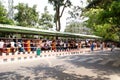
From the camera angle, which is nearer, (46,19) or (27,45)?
(27,45)

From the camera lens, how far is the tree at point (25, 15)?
171 ft

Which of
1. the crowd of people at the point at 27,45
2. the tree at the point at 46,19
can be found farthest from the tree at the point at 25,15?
the crowd of people at the point at 27,45

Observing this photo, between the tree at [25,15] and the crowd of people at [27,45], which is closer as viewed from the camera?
the crowd of people at [27,45]

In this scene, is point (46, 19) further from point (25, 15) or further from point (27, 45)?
point (27, 45)

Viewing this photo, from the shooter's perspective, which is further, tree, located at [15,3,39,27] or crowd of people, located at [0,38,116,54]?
tree, located at [15,3,39,27]

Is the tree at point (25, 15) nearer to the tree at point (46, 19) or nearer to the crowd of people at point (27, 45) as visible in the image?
the tree at point (46, 19)

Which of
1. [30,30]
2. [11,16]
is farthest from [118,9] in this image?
[11,16]

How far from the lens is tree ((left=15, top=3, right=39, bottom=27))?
52062 millimetres

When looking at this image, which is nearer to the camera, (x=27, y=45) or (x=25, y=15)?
(x=27, y=45)

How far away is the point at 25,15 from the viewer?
174 ft

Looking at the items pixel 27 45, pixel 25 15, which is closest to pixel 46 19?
pixel 25 15

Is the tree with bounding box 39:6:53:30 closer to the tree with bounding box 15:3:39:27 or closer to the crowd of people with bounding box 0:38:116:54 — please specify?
the tree with bounding box 15:3:39:27

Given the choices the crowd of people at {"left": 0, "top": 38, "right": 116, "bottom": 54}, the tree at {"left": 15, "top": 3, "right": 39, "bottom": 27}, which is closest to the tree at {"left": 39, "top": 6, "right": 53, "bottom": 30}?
the tree at {"left": 15, "top": 3, "right": 39, "bottom": 27}

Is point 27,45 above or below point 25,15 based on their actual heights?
below
